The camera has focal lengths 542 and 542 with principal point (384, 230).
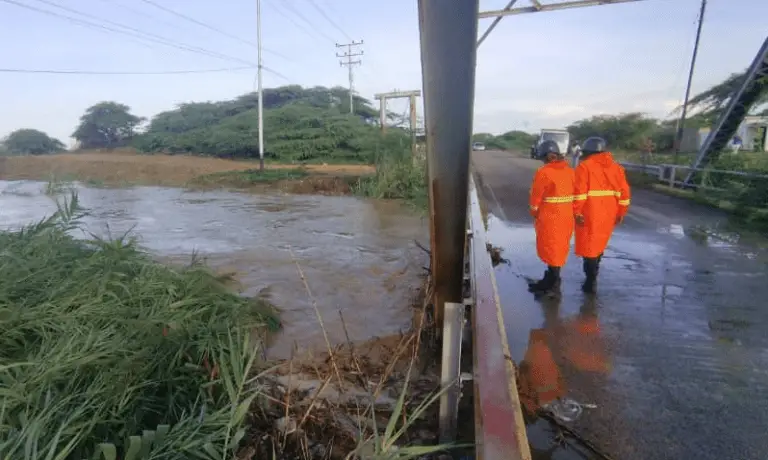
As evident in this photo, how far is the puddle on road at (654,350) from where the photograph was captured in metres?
3.16

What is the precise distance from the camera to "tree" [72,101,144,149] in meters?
43.8

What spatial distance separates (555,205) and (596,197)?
465 millimetres

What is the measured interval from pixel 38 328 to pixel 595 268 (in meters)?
5.15

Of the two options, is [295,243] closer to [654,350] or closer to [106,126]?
[654,350]

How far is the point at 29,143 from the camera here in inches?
1651

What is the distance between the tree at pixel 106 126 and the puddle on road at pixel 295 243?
92.4 feet

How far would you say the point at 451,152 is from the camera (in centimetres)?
289

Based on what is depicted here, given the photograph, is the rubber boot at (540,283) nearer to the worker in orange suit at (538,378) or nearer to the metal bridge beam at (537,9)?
the worker in orange suit at (538,378)

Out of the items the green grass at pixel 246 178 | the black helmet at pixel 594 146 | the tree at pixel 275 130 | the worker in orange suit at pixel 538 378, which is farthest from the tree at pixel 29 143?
the worker in orange suit at pixel 538 378

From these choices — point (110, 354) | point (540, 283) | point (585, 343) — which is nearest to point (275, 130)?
point (540, 283)

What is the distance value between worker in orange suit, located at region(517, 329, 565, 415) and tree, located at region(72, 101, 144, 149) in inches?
1780

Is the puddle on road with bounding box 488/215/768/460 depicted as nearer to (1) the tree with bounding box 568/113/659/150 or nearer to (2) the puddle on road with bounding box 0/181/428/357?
(2) the puddle on road with bounding box 0/181/428/357

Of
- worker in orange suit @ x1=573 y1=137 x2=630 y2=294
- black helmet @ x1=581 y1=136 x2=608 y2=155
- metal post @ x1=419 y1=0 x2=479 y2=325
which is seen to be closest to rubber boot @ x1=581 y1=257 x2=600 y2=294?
worker in orange suit @ x1=573 y1=137 x2=630 y2=294

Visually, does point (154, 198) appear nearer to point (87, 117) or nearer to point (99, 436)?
point (99, 436)
